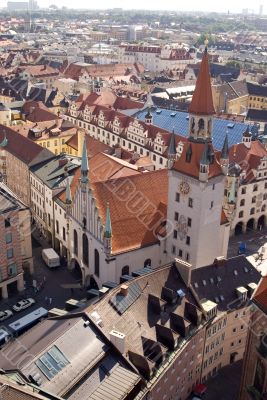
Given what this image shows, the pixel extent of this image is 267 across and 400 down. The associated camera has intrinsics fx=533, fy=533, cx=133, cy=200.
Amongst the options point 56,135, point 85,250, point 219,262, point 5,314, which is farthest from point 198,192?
point 56,135

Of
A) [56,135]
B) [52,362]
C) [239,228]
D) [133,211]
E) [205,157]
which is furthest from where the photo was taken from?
[56,135]

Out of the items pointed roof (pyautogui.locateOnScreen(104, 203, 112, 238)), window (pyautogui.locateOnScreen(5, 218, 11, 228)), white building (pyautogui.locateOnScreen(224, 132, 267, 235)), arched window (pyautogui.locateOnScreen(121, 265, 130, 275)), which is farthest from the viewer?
white building (pyautogui.locateOnScreen(224, 132, 267, 235))

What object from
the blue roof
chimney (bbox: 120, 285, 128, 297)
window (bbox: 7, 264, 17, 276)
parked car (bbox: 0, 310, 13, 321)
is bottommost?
parked car (bbox: 0, 310, 13, 321)

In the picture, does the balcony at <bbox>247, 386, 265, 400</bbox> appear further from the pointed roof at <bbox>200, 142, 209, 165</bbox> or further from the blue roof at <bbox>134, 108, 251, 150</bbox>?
the blue roof at <bbox>134, 108, 251, 150</bbox>

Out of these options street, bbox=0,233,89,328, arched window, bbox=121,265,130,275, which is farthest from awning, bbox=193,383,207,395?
street, bbox=0,233,89,328

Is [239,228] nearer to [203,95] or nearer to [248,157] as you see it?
[248,157]

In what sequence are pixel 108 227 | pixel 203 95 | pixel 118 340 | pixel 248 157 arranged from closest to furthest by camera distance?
pixel 118 340 → pixel 203 95 → pixel 108 227 → pixel 248 157
